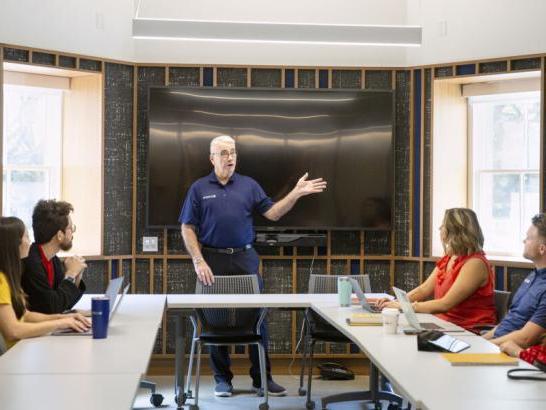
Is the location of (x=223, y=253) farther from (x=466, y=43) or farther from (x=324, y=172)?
(x=466, y=43)

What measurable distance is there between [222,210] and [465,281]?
2.12 m

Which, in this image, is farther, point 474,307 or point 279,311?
point 279,311

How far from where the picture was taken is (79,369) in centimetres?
314

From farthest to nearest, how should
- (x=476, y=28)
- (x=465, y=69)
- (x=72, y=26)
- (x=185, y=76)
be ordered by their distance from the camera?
1. (x=185, y=76)
2. (x=465, y=69)
3. (x=476, y=28)
4. (x=72, y=26)

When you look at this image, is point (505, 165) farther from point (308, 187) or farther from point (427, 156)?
point (308, 187)

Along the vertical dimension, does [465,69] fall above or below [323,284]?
above

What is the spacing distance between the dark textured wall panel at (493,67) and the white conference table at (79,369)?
3857 mm

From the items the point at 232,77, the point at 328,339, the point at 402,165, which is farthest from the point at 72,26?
the point at 328,339

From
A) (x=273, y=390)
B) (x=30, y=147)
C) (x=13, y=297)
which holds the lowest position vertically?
(x=273, y=390)

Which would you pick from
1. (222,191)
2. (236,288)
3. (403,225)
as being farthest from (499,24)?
(236,288)

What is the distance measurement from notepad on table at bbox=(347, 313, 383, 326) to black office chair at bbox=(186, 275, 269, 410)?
1.28 m

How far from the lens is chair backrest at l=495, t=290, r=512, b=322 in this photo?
5.11m

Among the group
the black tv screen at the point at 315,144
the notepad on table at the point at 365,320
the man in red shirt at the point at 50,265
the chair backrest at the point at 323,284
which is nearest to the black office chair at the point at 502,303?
the notepad on table at the point at 365,320

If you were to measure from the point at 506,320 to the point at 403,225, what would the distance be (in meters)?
2.88
